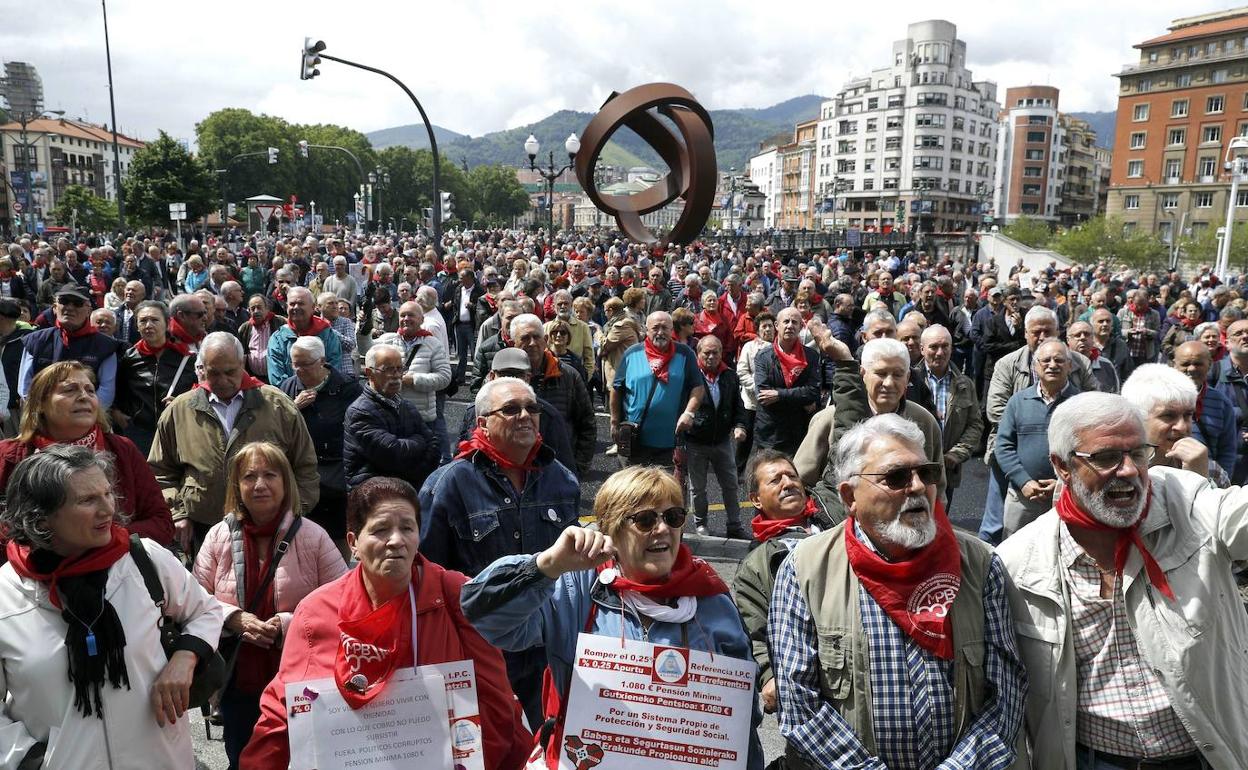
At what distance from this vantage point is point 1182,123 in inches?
2997

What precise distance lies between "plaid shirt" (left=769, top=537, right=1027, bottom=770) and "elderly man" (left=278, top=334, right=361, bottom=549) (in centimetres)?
329

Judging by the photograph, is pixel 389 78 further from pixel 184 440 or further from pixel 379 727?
pixel 379 727

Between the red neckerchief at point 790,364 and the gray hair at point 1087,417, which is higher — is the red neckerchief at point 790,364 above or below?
below

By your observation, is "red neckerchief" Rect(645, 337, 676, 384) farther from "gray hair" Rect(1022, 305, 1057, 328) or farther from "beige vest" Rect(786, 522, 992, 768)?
"beige vest" Rect(786, 522, 992, 768)

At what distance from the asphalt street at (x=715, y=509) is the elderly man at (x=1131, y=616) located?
1799mm

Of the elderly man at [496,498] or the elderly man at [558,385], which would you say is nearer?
the elderly man at [496,498]

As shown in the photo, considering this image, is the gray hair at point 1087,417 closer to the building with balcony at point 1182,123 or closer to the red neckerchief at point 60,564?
the red neckerchief at point 60,564

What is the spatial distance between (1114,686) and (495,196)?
499ft

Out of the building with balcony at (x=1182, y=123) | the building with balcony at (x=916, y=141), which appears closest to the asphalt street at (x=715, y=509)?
the building with balcony at (x=1182, y=123)

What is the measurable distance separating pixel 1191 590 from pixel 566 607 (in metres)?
1.76

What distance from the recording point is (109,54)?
101 ft

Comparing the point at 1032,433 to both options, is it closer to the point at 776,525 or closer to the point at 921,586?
the point at 776,525

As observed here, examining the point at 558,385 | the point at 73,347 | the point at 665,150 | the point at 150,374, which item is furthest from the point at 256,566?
the point at 665,150

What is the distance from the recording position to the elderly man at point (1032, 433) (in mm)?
4945
